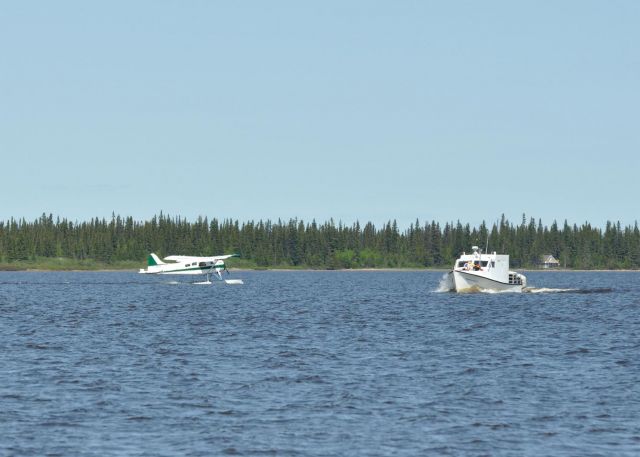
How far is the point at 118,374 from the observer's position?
47.1 metres

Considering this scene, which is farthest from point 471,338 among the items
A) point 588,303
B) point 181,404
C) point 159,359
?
point 588,303

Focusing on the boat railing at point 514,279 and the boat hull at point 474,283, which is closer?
the boat hull at point 474,283

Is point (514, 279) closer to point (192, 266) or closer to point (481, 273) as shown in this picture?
point (481, 273)

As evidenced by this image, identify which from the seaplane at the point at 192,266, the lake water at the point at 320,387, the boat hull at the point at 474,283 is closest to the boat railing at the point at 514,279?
the boat hull at the point at 474,283

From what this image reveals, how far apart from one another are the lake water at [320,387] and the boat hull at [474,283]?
3428 centimetres

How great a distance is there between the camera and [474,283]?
11925 cm

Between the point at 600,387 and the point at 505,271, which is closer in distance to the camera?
the point at 600,387

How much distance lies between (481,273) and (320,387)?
76719 millimetres

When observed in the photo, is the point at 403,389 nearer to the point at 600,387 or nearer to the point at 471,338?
the point at 600,387

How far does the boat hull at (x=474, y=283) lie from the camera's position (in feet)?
387

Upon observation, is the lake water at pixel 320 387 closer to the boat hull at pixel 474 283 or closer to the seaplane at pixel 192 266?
the boat hull at pixel 474 283

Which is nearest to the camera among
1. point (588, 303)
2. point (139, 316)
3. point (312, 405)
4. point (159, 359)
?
point (312, 405)

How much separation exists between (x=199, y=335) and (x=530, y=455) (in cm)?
4083

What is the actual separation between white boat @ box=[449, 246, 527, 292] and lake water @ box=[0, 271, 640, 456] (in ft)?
112
